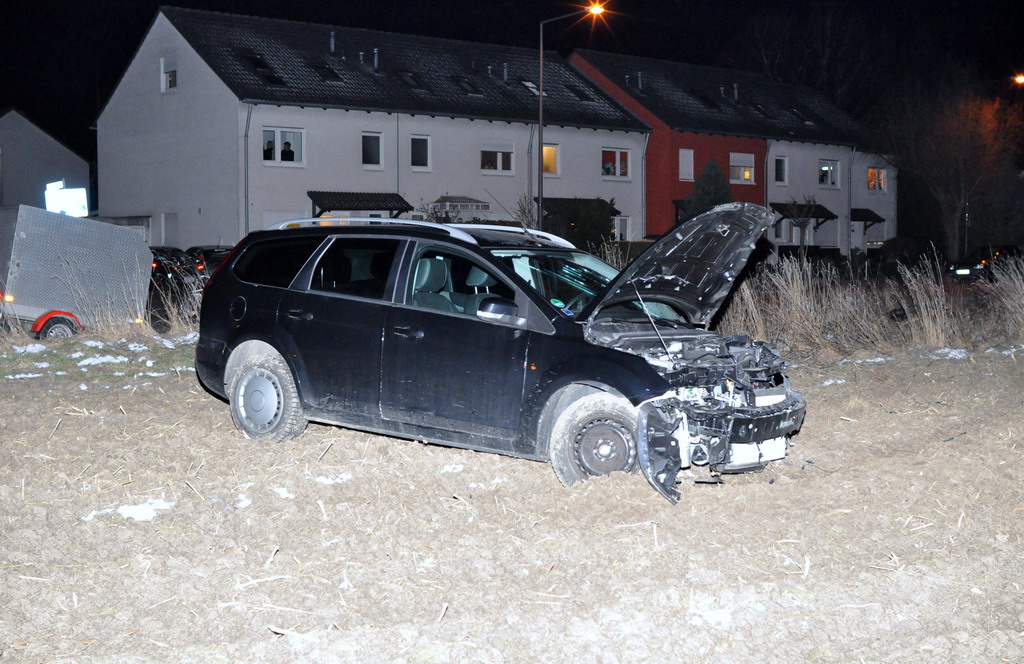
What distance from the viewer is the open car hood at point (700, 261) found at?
7258 mm

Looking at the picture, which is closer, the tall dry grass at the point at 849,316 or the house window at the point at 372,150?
the tall dry grass at the point at 849,316

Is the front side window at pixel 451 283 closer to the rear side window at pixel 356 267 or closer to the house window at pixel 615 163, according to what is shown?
the rear side window at pixel 356 267

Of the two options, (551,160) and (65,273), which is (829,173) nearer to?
(551,160)

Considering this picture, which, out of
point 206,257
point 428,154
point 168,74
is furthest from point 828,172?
point 206,257

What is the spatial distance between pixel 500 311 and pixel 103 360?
693 cm

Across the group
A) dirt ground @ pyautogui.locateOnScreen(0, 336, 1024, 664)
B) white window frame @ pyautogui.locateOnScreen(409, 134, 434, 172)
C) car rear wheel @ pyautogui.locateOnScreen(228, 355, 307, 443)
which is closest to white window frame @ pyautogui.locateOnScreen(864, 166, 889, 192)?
white window frame @ pyautogui.locateOnScreen(409, 134, 434, 172)

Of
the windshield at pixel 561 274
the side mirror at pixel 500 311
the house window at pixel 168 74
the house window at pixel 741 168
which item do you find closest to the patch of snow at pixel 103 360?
the windshield at pixel 561 274

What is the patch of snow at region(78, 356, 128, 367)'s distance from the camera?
12.0 metres

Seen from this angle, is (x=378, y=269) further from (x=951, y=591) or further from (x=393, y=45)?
(x=393, y=45)

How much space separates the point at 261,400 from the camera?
812cm

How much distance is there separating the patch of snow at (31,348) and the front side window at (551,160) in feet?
101

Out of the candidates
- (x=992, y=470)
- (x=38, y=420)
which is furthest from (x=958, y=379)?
(x=38, y=420)

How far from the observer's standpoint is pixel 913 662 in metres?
4.61

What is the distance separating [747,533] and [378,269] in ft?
10.7
